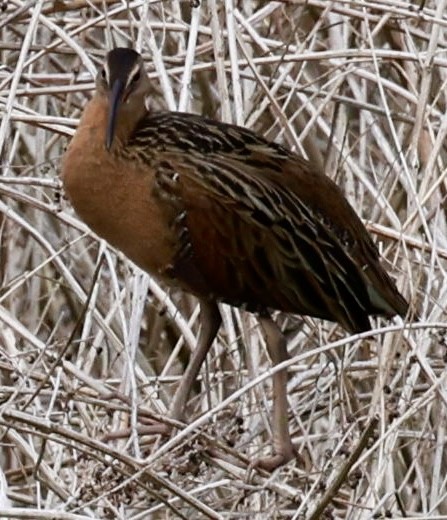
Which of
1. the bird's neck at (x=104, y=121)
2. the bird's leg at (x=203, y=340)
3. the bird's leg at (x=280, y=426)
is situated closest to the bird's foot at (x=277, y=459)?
the bird's leg at (x=280, y=426)

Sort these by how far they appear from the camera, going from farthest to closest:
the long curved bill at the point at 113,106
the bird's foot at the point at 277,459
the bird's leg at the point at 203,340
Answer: the bird's leg at the point at 203,340 → the long curved bill at the point at 113,106 → the bird's foot at the point at 277,459

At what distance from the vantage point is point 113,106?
3.87 meters

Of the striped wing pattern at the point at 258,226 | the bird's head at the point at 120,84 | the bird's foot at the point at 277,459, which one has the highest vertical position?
the bird's head at the point at 120,84

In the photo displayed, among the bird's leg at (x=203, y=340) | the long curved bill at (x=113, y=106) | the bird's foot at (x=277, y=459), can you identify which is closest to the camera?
the bird's foot at (x=277, y=459)

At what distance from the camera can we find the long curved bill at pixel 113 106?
3861mm

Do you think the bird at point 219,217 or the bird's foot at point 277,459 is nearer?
the bird's foot at point 277,459

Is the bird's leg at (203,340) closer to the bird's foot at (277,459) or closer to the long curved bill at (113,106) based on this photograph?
the bird's foot at (277,459)

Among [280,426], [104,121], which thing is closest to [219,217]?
[104,121]

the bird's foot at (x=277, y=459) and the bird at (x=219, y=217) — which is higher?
the bird at (x=219, y=217)

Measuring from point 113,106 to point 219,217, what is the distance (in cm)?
37

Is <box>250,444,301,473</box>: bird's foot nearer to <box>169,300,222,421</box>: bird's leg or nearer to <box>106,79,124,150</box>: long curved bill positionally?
<box>169,300,222,421</box>: bird's leg

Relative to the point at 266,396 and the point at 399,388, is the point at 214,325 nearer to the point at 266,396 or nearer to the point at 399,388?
the point at 266,396

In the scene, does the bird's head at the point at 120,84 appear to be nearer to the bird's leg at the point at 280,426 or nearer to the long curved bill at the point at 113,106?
the long curved bill at the point at 113,106

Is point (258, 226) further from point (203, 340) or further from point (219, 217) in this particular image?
point (203, 340)
